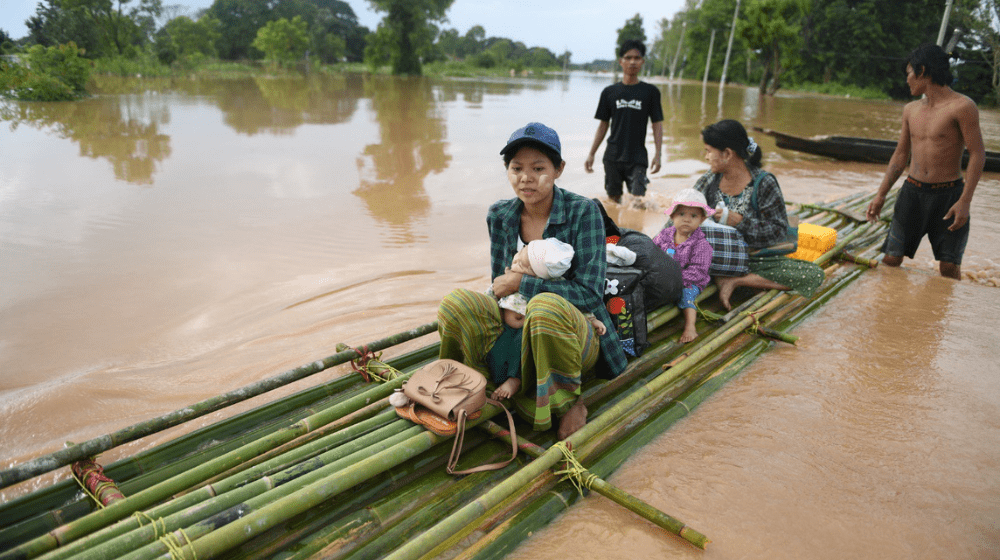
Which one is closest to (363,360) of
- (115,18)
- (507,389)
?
(507,389)

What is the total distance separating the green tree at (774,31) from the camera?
1213 inches

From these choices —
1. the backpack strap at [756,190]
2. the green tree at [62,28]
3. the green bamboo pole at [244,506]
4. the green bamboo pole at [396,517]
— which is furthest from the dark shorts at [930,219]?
the green tree at [62,28]

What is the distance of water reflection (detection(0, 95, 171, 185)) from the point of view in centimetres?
906

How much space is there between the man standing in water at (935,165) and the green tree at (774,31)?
1222 inches

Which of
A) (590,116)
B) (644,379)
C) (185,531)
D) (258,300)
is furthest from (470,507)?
(590,116)

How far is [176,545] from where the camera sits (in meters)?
1.46

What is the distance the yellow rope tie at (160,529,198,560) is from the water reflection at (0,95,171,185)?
796 cm

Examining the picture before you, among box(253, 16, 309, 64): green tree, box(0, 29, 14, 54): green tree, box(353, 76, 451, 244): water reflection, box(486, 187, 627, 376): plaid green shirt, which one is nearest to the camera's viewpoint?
box(486, 187, 627, 376): plaid green shirt

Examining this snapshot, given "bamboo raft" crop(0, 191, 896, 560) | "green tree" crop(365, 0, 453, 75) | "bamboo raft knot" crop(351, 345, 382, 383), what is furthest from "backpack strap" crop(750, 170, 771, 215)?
"green tree" crop(365, 0, 453, 75)

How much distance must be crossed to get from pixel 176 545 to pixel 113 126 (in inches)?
531

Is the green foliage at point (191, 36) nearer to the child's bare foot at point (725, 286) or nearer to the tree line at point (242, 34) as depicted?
the tree line at point (242, 34)

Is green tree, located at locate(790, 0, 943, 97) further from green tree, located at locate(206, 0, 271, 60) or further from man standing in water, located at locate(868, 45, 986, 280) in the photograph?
green tree, located at locate(206, 0, 271, 60)

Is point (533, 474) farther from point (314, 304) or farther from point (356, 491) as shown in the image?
point (314, 304)

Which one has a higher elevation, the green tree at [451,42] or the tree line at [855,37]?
the green tree at [451,42]
